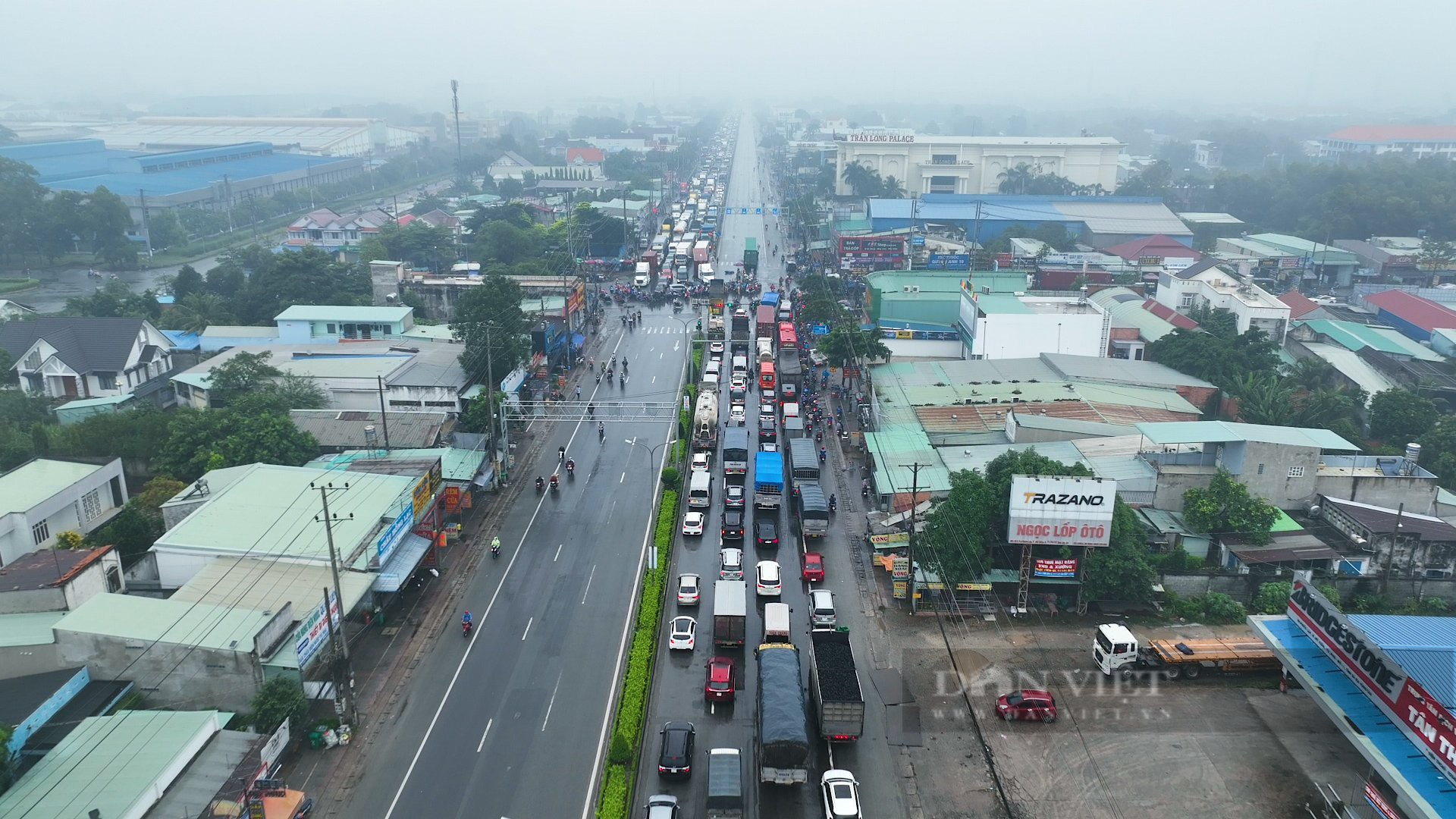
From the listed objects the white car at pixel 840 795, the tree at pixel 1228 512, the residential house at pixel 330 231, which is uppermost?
the residential house at pixel 330 231

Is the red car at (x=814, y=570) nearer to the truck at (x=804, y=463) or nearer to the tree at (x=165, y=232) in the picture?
the truck at (x=804, y=463)

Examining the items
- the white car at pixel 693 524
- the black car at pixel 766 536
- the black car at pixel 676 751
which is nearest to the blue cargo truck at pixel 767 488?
the black car at pixel 766 536

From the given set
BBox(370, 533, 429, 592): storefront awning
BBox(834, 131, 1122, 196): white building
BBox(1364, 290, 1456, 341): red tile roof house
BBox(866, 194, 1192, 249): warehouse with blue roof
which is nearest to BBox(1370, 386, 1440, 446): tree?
BBox(1364, 290, 1456, 341): red tile roof house

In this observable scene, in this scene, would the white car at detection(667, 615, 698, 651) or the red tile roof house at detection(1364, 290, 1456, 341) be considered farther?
the red tile roof house at detection(1364, 290, 1456, 341)

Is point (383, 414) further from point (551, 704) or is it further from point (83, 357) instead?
point (83, 357)

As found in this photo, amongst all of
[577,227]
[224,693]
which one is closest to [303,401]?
[224,693]

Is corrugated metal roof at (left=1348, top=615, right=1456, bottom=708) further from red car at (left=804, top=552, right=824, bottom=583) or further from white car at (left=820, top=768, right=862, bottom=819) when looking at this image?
red car at (left=804, top=552, right=824, bottom=583)

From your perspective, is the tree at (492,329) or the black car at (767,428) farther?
the tree at (492,329)

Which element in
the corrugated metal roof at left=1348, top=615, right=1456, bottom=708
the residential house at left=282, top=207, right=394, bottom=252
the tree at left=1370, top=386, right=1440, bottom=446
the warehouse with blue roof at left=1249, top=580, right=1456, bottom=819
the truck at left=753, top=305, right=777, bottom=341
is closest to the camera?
the warehouse with blue roof at left=1249, top=580, right=1456, bottom=819
